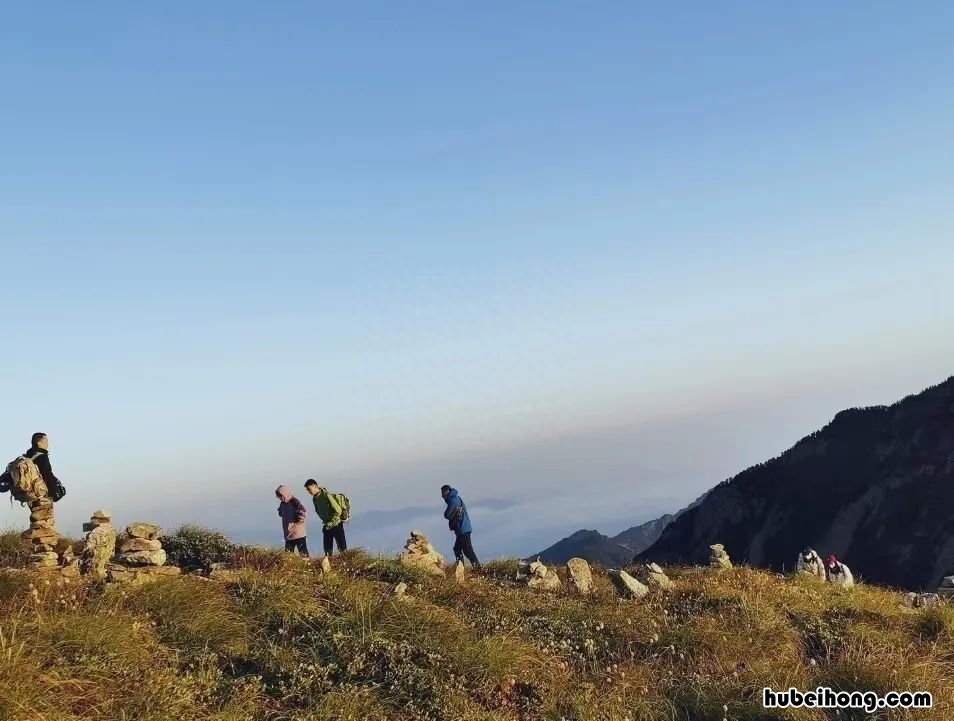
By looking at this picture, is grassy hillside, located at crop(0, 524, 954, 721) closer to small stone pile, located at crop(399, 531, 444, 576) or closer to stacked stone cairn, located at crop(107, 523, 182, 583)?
stacked stone cairn, located at crop(107, 523, 182, 583)

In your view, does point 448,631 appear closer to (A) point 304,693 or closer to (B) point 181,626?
(A) point 304,693

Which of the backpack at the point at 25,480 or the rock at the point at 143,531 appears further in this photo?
the rock at the point at 143,531

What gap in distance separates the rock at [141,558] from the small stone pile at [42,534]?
0.94m

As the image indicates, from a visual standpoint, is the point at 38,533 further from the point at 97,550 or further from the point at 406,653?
the point at 406,653

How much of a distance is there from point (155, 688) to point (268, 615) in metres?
2.56

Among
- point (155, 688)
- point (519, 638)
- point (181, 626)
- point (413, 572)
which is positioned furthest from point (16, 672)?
point (413, 572)

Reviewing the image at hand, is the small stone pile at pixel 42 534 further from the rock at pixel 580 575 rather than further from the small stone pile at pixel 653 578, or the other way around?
the small stone pile at pixel 653 578

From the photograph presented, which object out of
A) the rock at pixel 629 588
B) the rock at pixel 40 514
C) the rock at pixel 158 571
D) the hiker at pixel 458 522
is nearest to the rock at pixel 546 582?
the rock at pixel 629 588

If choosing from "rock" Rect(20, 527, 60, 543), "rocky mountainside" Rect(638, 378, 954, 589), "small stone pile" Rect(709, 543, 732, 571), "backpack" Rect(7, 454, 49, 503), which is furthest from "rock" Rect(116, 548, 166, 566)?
"rocky mountainside" Rect(638, 378, 954, 589)

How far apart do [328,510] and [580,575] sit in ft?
19.6

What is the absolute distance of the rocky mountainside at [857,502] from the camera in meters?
82.7

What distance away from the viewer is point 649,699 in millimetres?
8148

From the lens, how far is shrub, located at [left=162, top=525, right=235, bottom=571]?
13.1 meters

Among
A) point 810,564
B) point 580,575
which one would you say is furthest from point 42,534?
point 810,564
